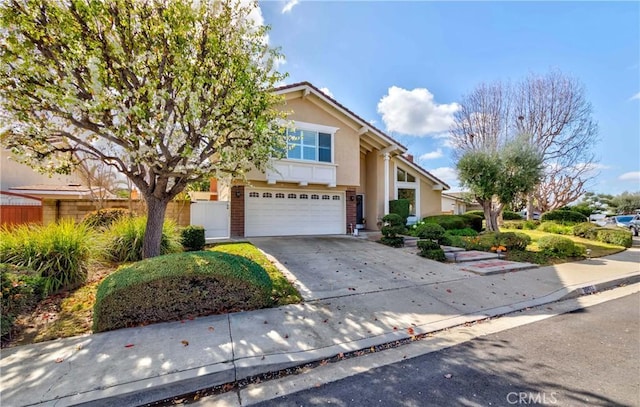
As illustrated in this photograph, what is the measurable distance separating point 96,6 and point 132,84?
1377mm

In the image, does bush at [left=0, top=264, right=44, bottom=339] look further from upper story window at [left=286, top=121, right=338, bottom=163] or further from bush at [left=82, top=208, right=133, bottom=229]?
upper story window at [left=286, top=121, right=338, bottom=163]

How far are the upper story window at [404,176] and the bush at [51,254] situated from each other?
53.0 feet

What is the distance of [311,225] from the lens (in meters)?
14.2

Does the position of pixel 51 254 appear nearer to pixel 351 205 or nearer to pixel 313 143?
pixel 313 143

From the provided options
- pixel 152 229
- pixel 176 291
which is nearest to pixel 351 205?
pixel 152 229

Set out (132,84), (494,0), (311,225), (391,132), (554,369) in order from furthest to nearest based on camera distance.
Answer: (391,132) < (311,225) < (494,0) < (132,84) < (554,369)

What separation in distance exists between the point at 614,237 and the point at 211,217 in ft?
62.0

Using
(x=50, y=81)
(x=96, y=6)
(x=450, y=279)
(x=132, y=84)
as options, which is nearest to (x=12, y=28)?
(x=50, y=81)

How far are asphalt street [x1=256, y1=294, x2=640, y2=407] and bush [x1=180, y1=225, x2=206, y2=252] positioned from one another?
7.41m

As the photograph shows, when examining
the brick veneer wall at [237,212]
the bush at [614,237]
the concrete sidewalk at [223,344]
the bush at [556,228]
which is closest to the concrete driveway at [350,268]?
the concrete sidewalk at [223,344]

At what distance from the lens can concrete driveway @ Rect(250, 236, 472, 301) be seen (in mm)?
6322

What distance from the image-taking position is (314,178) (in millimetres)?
13180

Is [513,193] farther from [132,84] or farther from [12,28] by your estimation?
[12,28]

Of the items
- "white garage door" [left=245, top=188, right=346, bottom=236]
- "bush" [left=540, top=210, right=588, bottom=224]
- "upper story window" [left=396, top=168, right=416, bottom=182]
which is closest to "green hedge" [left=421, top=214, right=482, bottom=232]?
"upper story window" [left=396, top=168, right=416, bottom=182]
